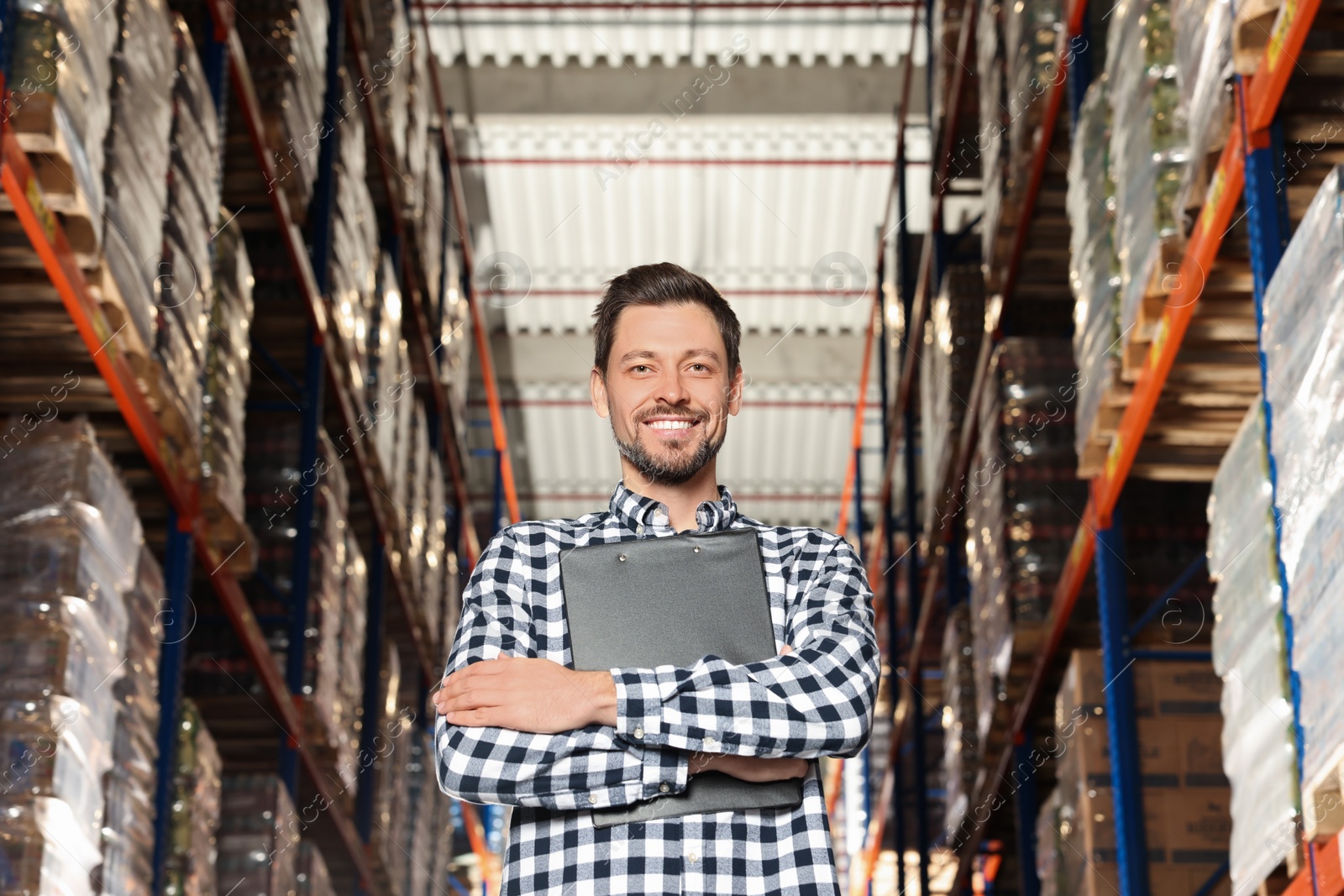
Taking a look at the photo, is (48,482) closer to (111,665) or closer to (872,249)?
(111,665)

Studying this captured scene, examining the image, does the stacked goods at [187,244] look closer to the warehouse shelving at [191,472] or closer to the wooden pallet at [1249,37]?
the warehouse shelving at [191,472]

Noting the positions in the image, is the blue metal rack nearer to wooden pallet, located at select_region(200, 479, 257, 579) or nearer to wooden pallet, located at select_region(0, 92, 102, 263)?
wooden pallet, located at select_region(0, 92, 102, 263)

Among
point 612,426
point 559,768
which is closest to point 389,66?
point 612,426

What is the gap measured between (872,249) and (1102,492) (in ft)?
31.1

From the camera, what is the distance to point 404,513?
38.6 ft

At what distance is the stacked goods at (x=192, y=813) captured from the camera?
6496 millimetres

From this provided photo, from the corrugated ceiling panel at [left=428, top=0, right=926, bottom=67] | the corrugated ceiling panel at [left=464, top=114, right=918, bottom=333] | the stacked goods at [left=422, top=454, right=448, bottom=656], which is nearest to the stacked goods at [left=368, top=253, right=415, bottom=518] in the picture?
the stacked goods at [left=422, top=454, right=448, bottom=656]

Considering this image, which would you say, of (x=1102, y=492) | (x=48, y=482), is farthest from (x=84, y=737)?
(x=1102, y=492)

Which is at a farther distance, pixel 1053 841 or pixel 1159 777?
pixel 1053 841

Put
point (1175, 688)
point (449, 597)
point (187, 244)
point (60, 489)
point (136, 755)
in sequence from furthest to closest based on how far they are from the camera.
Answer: point (449, 597)
point (187, 244)
point (1175, 688)
point (136, 755)
point (60, 489)

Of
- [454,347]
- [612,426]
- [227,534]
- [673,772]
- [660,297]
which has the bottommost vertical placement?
[673,772]

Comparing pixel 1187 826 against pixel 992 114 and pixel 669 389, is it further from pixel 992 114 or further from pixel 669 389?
pixel 669 389

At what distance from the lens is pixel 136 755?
577cm

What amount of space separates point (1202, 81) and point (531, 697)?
3.67 m
